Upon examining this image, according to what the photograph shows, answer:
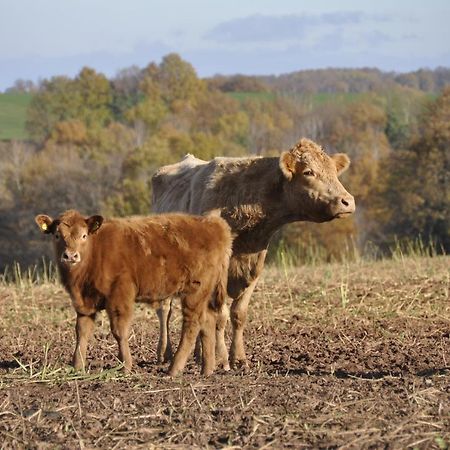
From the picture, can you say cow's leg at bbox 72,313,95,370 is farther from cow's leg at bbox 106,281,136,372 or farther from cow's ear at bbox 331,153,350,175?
cow's ear at bbox 331,153,350,175

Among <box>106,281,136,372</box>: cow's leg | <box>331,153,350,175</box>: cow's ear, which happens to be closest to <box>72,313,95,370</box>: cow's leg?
<box>106,281,136,372</box>: cow's leg

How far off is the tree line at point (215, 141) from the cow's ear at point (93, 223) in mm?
13633

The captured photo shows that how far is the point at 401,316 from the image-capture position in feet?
38.7

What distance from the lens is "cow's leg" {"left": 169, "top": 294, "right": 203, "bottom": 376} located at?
823 cm

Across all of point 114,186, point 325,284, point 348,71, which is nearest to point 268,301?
point 325,284

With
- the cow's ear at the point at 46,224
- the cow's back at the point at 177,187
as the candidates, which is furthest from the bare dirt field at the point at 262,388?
the cow's back at the point at 177,187

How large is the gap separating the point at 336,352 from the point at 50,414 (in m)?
4.35

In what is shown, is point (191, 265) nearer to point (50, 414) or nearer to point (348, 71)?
point (50, 414)

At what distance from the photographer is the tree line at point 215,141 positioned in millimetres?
52031

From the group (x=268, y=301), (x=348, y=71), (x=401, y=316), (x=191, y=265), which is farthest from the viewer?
(x=348, y=71)

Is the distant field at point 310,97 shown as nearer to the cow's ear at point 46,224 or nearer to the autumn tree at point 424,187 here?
the autumn tree at point 424,187

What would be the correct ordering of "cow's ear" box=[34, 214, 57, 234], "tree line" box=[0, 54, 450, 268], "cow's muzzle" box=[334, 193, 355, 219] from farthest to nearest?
1. "tree line" box=[0, 54, 450, 268]
2. "cow's muzzle" box=[334, 193, 355, 219]
3. "cow's ear" box=[34, 214, 57, 234]

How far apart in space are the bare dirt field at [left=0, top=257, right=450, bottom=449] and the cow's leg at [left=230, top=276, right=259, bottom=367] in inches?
7.3

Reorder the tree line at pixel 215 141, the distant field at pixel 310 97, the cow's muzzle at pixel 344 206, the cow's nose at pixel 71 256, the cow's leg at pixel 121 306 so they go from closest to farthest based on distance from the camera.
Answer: the cow's nose at pixel 71 256 → the cow's leg at pixel 121 306 → the cow's muzzle at pixel 344 206 → the tree line at pixel 215 141 → the distant field at pixel 310 97
